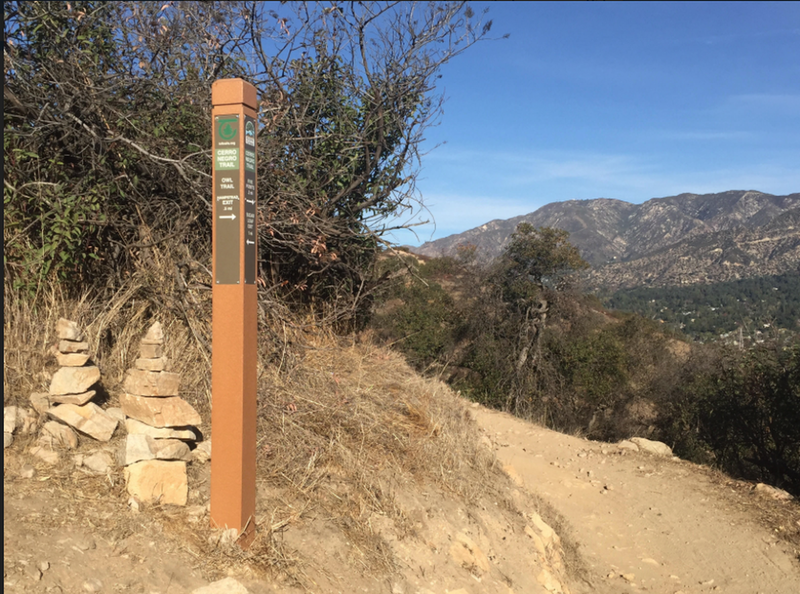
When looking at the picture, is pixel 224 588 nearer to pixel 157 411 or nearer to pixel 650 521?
pixel 157 411

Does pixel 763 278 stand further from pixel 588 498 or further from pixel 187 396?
pixel 187 396

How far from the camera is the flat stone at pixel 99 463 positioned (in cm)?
362

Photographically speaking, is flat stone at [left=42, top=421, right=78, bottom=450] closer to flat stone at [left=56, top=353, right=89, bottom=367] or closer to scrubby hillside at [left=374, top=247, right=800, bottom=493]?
flat stone at [left=56, top=353, right=89, bottom=367]

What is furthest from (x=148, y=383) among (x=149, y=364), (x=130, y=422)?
(x=130, y=422)

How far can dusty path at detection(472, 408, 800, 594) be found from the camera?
5625 mm

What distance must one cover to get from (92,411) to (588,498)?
537cm

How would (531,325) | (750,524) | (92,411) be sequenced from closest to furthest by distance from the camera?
(92,411), (750,524), (531,325)

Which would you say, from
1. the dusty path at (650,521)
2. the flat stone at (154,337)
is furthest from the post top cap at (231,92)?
the dusty path at (650,521)

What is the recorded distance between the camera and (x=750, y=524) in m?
6.59

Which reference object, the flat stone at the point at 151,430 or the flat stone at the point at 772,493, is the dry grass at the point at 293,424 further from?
the flat stone at the point at 772,493

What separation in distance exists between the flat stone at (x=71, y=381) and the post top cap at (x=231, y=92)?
6.21 ft

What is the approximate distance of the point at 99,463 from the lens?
3646 mm

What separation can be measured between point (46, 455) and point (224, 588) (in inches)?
58.0

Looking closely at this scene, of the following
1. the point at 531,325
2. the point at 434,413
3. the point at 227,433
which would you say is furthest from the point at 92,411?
the point at 531,325
